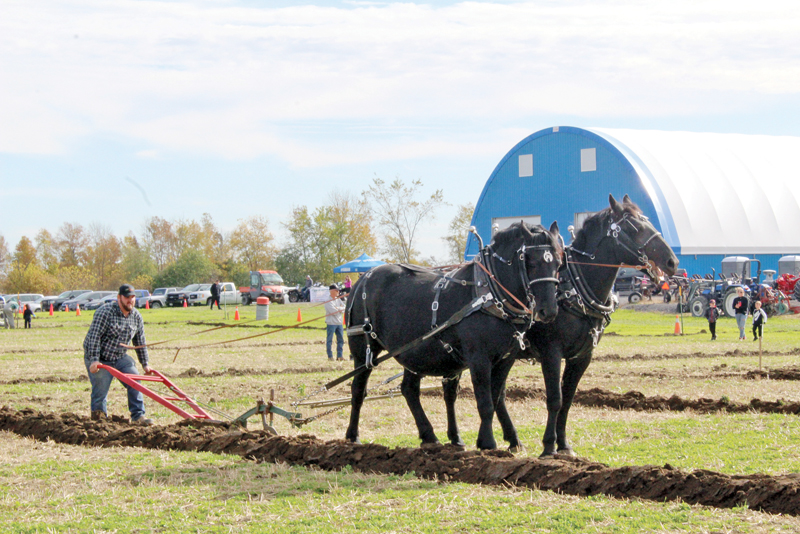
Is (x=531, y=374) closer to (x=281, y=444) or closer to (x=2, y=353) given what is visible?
(x=281, y=444)

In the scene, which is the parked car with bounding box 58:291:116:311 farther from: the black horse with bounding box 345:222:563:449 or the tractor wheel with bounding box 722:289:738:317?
the black horse with bounding box 345:222:563:449

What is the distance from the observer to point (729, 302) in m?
32.0

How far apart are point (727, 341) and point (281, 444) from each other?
18.1 m

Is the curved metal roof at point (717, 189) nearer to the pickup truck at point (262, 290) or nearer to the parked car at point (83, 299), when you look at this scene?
the pickup truck at point (262, 290)

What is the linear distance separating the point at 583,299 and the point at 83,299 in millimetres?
58337

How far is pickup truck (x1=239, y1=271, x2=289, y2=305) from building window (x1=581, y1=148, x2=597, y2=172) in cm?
2356

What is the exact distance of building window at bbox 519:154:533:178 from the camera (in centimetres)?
5144

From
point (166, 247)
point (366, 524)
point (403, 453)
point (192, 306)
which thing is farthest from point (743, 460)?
point (166, 247)

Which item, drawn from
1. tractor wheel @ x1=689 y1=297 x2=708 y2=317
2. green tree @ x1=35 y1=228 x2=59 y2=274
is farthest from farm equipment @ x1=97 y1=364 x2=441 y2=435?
green tree @ x1=35 y1=228 x2=59 y2=274

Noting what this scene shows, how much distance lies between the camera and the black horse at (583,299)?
321 inches

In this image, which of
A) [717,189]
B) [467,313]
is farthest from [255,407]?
[717,189]

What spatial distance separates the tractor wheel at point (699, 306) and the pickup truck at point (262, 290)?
3265cm

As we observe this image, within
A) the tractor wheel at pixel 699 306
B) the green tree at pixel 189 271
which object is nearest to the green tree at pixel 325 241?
the green tree at pixel 189 271

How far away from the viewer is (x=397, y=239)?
72125 millimetres
